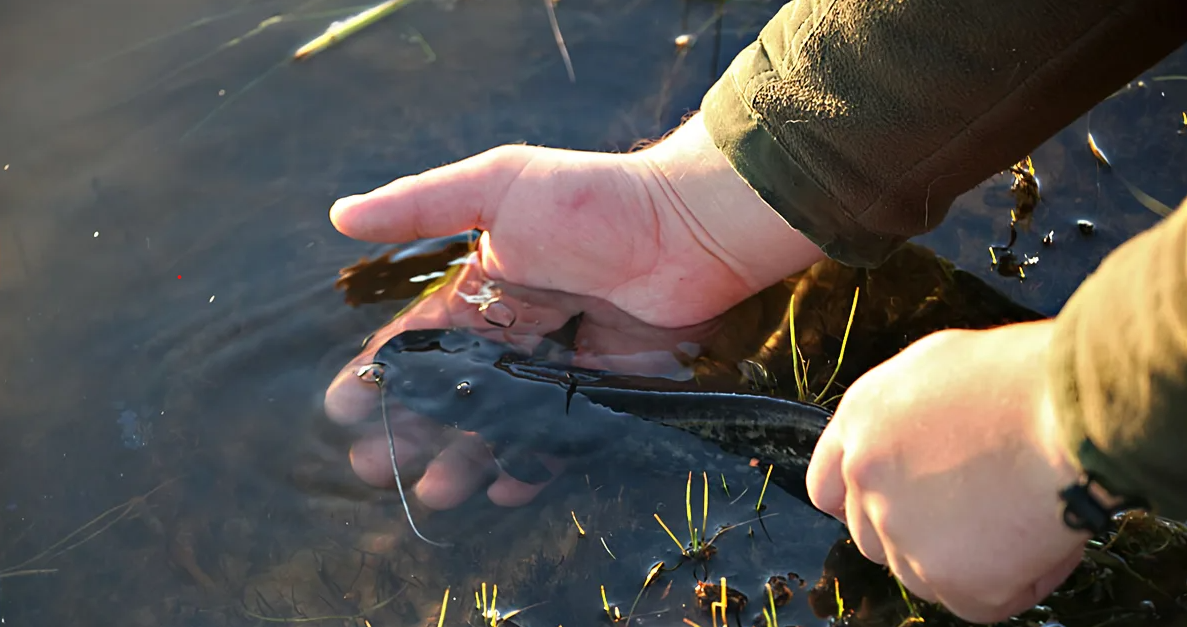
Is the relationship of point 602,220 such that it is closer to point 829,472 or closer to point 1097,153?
point 829,472

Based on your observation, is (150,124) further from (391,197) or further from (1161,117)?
(1161,117)

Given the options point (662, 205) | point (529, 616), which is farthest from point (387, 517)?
point (662, 205)

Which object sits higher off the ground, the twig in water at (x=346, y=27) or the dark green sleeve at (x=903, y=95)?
the dark green sleeve at (x=903, y=95)

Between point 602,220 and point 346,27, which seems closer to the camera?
point 602,220

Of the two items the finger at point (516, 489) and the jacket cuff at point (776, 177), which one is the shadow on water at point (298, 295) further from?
the jacket cuff at point (776, 177)

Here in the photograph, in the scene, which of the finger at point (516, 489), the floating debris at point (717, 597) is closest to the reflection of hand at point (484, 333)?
the finger at point (516, 489)

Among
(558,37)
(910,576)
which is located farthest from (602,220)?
(910,576)

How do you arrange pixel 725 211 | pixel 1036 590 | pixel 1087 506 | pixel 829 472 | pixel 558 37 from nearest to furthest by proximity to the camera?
1. pixel 1087 506
2. pixel 1036 590
3. pixel 829 472
4. pixel 725 211
5. pixel 558 37
